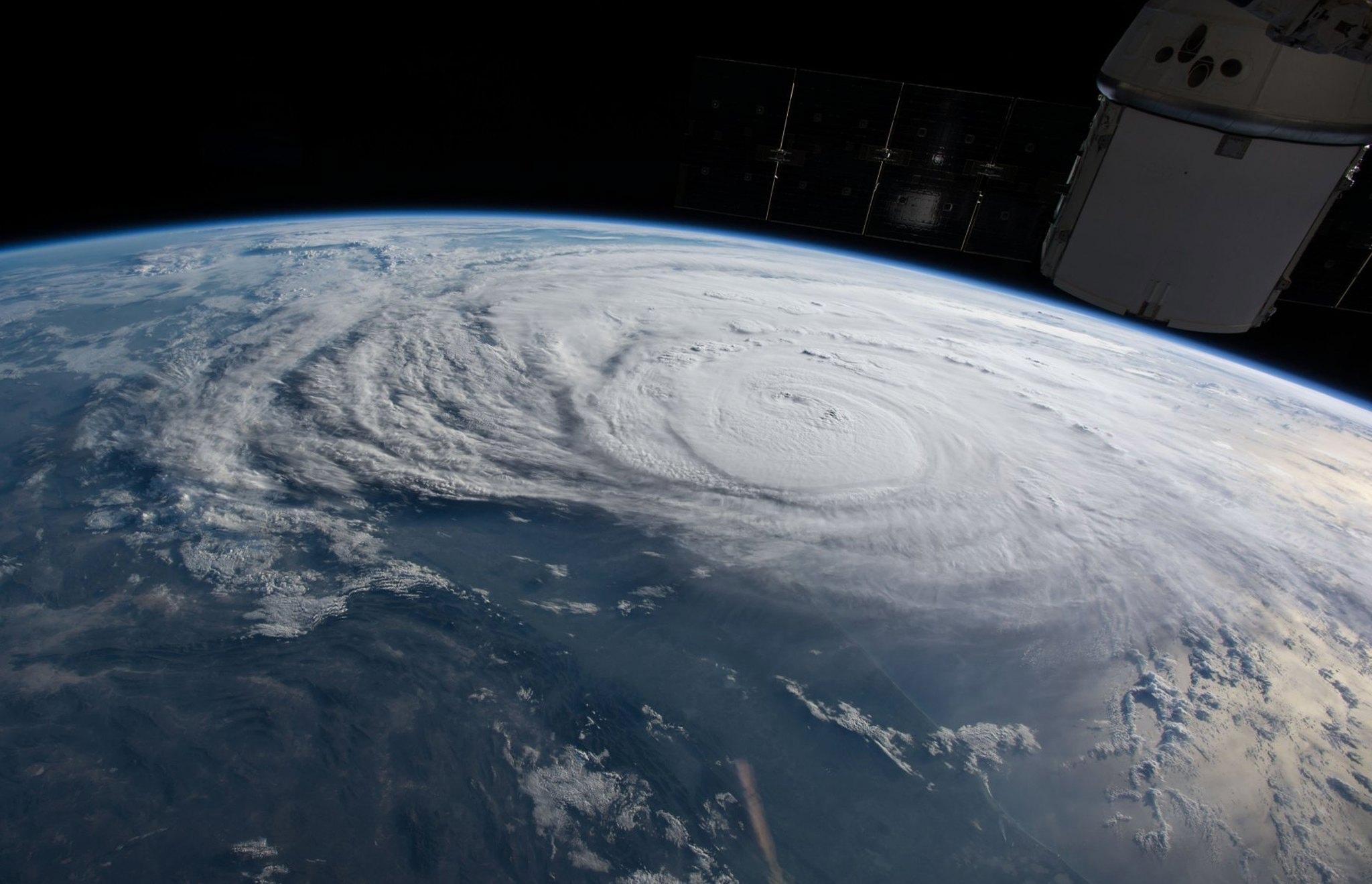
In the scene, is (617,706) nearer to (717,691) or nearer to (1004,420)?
(717,691)

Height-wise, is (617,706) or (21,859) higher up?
(617,706)

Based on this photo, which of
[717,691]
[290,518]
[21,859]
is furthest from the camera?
[290,518]

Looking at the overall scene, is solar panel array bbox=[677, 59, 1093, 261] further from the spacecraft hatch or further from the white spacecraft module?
the white spacecraft module

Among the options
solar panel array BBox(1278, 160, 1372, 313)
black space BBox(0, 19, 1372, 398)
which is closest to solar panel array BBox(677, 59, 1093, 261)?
black space BBox(0, 19, 1372, 398)

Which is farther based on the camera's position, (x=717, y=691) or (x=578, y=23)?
(x=578, y=23)

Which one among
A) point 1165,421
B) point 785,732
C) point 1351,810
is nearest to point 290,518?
point 785,732

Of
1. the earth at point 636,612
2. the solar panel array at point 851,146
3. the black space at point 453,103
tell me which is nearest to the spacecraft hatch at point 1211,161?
the solar panel array at point 851,146

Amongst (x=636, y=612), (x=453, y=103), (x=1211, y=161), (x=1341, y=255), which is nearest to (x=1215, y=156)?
(x=1211, y=161)

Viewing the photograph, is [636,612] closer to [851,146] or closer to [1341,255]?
[851,146]
